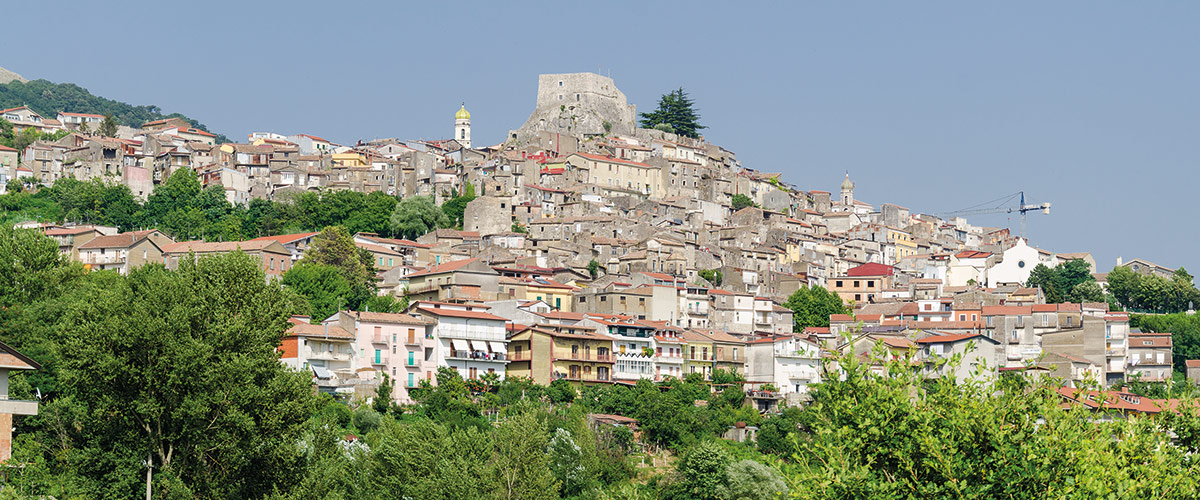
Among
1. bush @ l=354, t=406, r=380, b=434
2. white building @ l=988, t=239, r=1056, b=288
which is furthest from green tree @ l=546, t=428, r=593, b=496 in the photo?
white building @ l=988, t=239, r=1056, b=288

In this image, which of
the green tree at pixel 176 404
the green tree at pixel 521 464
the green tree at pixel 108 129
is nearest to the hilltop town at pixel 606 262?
the green tree at pixel 108 129

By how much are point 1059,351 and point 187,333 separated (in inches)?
2317

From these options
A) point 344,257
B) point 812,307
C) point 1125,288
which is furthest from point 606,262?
point 1125,288

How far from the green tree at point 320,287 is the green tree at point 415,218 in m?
17.7

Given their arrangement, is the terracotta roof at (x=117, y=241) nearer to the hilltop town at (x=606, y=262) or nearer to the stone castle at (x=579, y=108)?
the hilltop town at (x=606, y=262)

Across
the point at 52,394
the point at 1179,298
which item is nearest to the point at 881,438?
the point at 52,394

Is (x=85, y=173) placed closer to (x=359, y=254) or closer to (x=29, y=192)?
(x=29, y=192)

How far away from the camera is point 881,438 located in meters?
19.9

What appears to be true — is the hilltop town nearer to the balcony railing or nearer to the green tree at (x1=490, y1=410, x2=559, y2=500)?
the balcony railing

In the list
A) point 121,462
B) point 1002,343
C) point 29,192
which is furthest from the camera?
point 29,192

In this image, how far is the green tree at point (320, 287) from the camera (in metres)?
74.0

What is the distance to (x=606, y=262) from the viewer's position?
299 ft

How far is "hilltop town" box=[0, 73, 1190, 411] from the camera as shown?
68500 mm

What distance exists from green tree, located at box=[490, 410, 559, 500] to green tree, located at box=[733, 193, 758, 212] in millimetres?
70642
